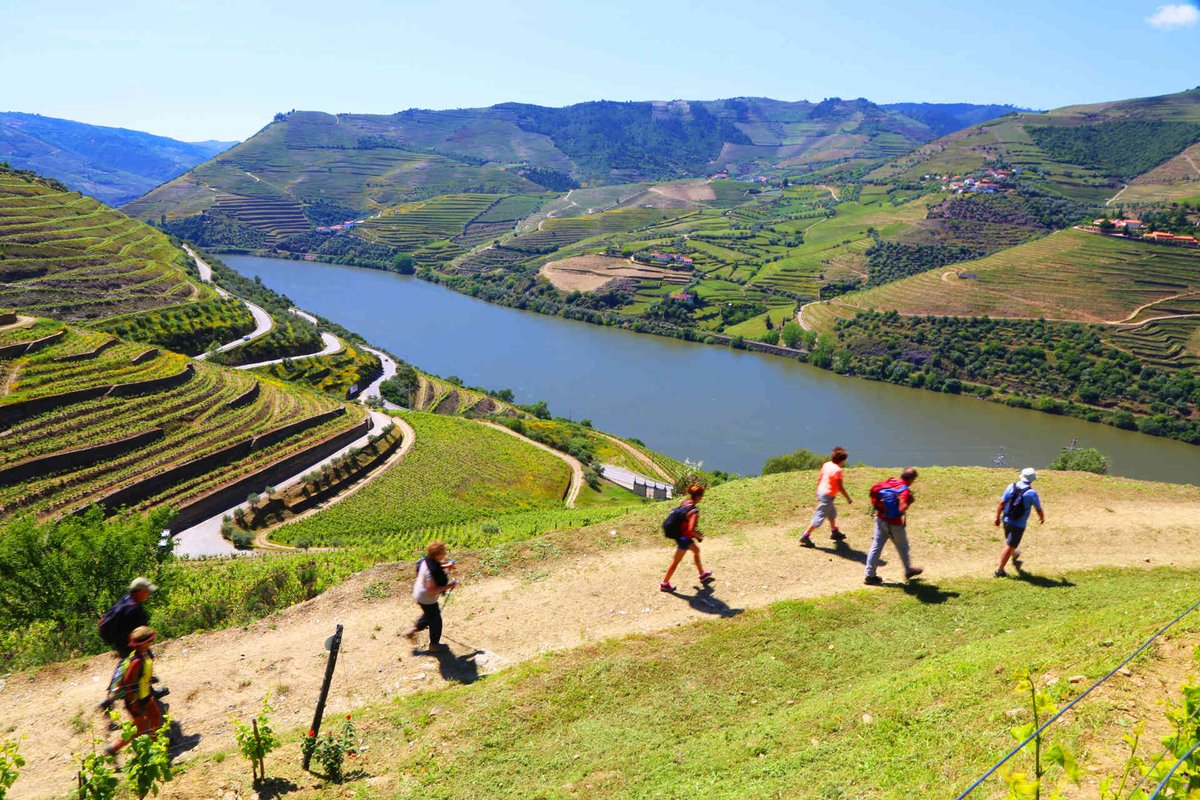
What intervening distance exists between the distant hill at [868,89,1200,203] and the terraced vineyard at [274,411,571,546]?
155 m

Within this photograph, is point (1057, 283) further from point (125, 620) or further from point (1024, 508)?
point (125, 620)

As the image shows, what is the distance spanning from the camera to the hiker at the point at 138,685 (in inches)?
292

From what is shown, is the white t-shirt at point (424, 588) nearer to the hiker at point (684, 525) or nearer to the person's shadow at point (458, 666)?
the person's shadow at point (458, 666)

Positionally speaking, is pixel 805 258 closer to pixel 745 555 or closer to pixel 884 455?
pixel 884 455

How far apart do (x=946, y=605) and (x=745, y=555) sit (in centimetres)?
333

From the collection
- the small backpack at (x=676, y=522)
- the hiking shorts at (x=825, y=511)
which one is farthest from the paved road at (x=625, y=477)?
the small backpack at (x=676, y=522)

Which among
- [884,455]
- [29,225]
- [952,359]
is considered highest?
[29,225]

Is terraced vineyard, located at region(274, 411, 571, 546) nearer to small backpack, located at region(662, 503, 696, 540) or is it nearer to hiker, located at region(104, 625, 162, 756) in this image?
small backpack, located at region(662, 503, 696, 540)

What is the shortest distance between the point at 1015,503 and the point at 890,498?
2232mm

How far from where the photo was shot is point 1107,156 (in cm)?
17400

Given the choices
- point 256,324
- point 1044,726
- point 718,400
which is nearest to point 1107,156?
point 718,400

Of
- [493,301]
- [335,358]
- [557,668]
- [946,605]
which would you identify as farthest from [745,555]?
[493,301]

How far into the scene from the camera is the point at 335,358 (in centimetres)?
7738

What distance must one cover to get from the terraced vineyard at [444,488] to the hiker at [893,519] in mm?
22510
